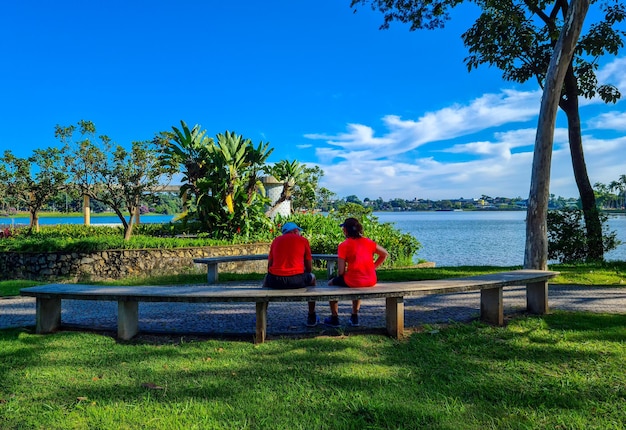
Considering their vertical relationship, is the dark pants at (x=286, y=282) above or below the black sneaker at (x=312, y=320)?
above

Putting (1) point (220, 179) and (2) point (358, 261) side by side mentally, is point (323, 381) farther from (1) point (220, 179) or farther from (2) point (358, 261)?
(1) point (220, 179)

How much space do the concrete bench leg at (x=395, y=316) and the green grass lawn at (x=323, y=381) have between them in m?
0.14

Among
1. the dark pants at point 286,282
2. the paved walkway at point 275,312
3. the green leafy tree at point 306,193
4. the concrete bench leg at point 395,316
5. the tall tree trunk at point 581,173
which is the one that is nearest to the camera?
the concrete bench leg at point 395,316

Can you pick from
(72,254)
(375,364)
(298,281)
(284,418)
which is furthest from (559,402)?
(72,254)

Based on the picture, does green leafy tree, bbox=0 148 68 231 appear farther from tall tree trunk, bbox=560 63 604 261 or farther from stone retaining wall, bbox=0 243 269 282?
tall tree trunk, bbox=560 63 604 261

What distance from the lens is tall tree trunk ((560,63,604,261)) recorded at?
1234 cm

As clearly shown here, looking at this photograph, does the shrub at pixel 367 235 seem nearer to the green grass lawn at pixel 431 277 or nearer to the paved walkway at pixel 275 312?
the green grass lawn at pixel 431 277

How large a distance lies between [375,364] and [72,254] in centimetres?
909

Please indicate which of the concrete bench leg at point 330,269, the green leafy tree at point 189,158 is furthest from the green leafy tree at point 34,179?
the concrete bench leg at point 330,269

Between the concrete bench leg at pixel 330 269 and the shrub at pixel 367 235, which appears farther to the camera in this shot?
the shrub at pixel 367 235

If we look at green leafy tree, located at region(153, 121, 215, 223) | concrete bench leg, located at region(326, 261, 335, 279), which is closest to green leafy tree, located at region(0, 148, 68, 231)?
green leafy tree, located at region(153, 121, 215, 223)

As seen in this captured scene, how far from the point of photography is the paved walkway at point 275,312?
5.25m

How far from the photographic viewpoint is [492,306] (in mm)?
5207

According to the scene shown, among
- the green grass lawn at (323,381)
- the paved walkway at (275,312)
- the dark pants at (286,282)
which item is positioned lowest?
the paved walkway at (275,312)
